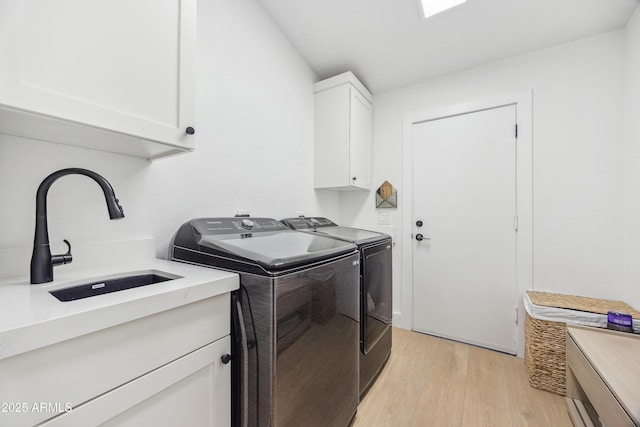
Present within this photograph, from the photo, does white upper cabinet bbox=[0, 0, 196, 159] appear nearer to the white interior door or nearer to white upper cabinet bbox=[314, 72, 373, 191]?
white upper cabinet bbox=[314, 72, 373, 191]

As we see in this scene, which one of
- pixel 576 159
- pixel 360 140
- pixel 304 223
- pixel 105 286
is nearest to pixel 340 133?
pixel 360 140

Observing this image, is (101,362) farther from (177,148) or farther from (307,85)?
(307,85)

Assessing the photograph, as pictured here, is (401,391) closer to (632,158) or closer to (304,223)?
(304,223)

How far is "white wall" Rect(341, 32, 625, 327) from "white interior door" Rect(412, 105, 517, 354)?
0.19 meters

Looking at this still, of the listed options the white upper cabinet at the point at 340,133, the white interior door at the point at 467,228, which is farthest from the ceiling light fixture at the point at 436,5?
the white interior door at the point at 467,228

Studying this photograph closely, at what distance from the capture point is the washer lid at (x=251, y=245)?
3.30 feet

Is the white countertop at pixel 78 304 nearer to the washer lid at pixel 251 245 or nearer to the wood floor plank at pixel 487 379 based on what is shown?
the washer lid at pixel 251 245

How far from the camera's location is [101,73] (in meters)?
0.86

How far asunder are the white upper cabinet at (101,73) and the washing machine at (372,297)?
3.54 feet

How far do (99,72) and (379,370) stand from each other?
7.60 feet

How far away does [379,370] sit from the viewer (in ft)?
6.38

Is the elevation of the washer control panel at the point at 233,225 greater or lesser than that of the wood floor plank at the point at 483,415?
greater

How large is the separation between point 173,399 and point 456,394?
1.77 meters

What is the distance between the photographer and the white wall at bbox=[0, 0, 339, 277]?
3.31ft
